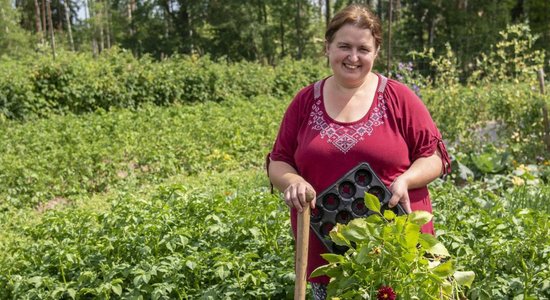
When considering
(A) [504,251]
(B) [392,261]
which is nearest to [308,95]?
(B) [392,261]

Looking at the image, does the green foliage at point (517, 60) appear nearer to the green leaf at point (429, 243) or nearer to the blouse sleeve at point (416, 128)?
the blouse sleeve at point (416, 128)

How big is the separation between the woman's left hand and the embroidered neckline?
0.18 metres

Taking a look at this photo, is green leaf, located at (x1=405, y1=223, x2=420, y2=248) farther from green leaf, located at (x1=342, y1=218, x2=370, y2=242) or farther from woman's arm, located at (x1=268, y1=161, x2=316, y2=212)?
woman's arm, located at (x1=268, y1=161, x2=316, y2=212)

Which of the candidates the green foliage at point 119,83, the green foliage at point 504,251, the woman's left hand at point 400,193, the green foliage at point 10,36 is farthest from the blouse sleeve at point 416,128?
the green foliage at point 10,36

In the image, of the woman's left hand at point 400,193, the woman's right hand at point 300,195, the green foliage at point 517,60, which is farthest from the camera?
the green foliage at point 517,60

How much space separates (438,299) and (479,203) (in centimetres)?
261

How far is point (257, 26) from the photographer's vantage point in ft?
111

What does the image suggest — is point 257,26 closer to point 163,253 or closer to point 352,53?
point 163,253

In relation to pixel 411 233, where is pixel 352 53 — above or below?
above

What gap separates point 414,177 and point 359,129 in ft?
0.77

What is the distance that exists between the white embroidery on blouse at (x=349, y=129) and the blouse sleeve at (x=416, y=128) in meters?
0.07

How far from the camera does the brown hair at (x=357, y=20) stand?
1.93 m

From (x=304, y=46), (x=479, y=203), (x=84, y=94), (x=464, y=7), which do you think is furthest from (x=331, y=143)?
(x=304, y=46)

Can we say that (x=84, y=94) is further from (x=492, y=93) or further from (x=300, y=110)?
(x=300, y=110)
